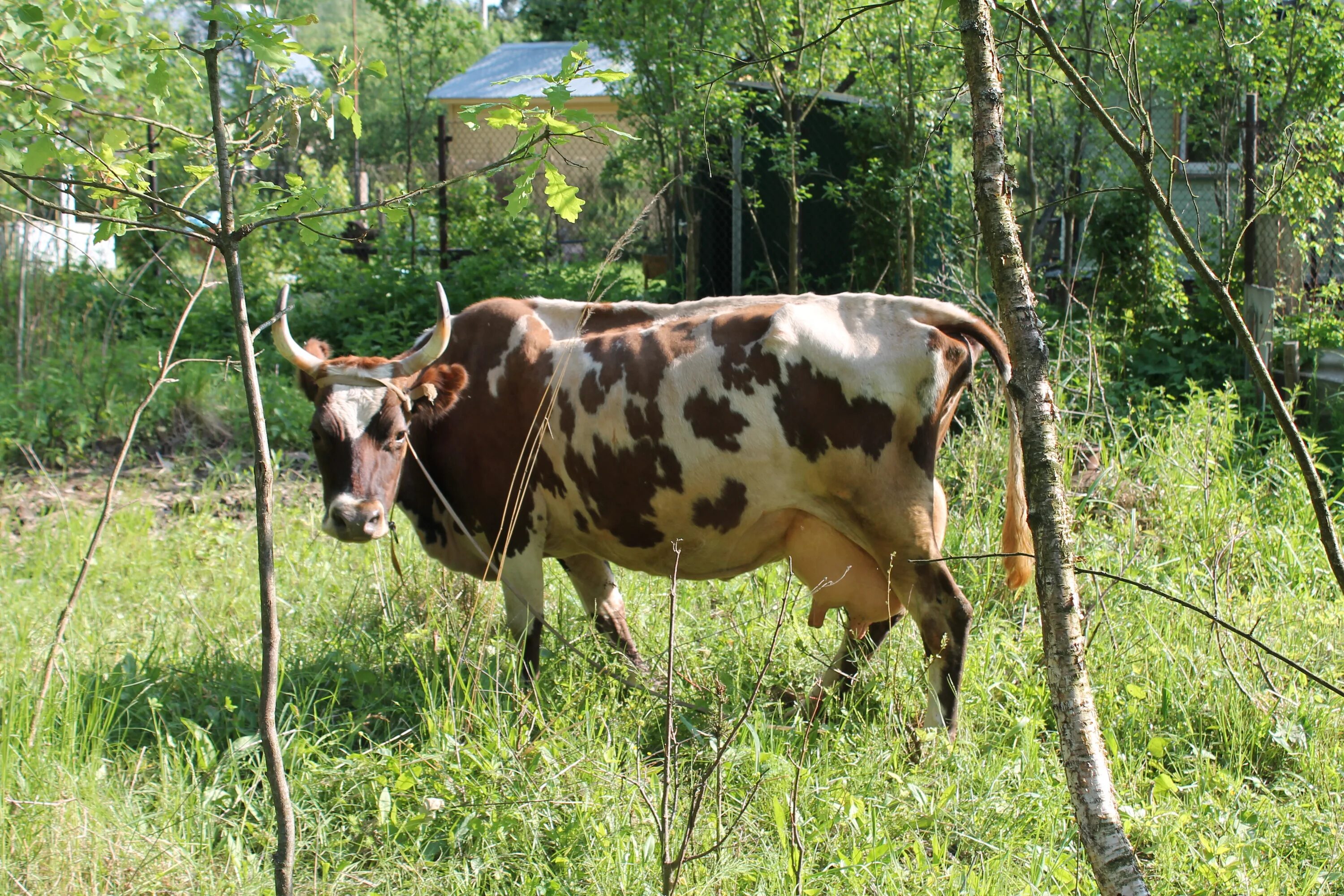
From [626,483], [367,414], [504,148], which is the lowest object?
[626,483]

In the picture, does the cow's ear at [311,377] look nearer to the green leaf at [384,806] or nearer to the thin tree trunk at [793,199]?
the green leaf at [384,806]

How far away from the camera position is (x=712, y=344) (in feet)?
12.5

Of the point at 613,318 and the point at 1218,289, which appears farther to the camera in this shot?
the point at 613,318

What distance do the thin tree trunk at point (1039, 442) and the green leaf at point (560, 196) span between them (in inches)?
32.6

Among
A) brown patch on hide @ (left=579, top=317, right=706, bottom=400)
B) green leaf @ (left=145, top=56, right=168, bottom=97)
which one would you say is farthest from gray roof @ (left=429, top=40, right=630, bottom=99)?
green leaf @ (left=145, top=56, right=168, bottom=97)

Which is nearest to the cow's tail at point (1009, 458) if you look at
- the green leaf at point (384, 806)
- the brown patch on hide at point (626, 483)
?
the brown patch on hide at point (626, 483)

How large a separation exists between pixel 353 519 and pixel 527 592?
0.76m

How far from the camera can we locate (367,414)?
3.91 metres

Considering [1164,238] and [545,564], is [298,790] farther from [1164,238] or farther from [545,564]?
[1164,238]

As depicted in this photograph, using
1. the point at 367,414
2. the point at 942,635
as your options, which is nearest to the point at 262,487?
the point at 367,414

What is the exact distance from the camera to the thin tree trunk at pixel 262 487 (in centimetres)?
192

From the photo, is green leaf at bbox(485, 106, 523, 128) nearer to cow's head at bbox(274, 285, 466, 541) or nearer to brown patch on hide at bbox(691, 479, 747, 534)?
cow's head at bbox(274, 285, 466, 541)

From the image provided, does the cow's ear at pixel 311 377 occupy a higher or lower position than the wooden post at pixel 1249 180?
lower

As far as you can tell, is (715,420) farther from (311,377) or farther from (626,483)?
(311,377)
